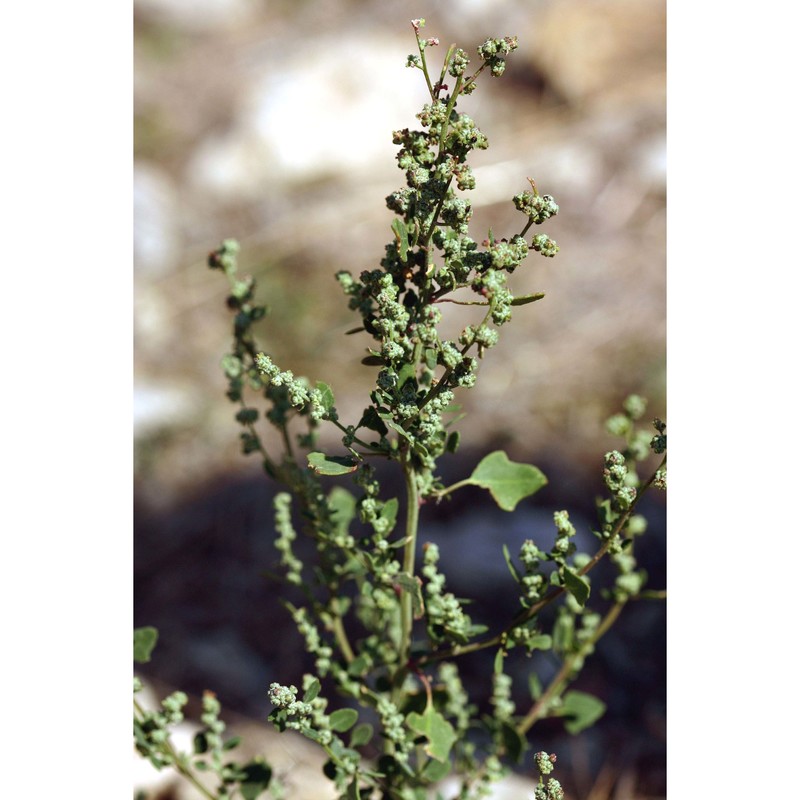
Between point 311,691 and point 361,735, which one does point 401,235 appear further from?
point 361,735

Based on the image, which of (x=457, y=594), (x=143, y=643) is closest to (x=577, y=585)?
(x=143, y=643)

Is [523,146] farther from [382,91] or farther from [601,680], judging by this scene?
[601,680]

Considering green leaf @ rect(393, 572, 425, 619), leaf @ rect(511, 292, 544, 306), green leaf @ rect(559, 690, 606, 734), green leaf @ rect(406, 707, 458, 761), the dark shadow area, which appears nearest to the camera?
leaf @ rect(511, 292, 544, 306)

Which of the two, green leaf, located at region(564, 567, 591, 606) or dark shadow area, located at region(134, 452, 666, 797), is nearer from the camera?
green leaf, located at region(564, 567, 591, 606)

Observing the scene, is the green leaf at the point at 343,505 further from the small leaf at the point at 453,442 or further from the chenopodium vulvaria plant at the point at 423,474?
the small leaf at the point at 453,442

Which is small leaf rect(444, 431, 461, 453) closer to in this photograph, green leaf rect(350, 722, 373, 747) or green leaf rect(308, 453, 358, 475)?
green leaf rect(308, 453, 358, 475)

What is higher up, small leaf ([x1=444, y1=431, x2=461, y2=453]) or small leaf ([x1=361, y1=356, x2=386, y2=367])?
small leaf ([x1=361, y1=356, x2=386, y2=367])

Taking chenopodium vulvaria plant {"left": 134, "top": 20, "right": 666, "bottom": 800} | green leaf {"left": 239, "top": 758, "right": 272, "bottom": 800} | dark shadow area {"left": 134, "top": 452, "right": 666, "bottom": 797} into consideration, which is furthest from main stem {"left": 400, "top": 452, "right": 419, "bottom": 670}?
dark shadow area {"left": 134, "top": 452, "right": 666, "bottom": 797}
